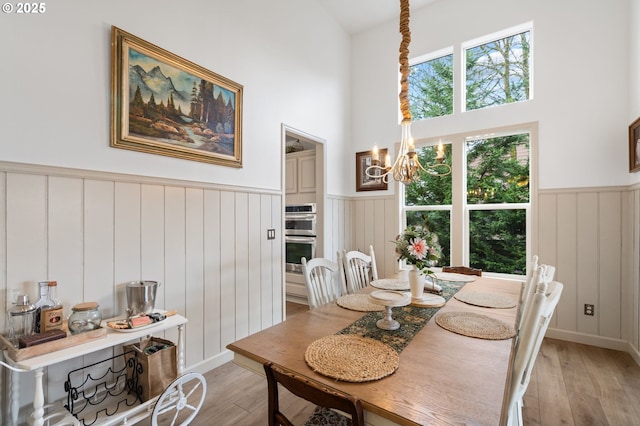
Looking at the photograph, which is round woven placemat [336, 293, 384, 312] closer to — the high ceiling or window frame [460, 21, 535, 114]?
window frame [460, 21, 535, 114]

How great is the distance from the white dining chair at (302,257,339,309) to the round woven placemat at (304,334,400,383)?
62 centimetres

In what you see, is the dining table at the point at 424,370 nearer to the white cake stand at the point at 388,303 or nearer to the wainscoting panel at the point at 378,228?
the white cake stand at the point at 388,303

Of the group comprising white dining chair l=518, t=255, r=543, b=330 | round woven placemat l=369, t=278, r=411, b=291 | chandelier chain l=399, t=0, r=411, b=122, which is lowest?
round woven placemat l=369, t=278, r=411, b=291

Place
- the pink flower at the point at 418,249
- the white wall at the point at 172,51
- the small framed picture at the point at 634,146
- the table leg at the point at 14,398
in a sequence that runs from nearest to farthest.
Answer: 1. the table leg at the point at 14,398
2. the white wall at the point at 172,51
3. the pink flower at the point at 418,249
4. the small framed picture at the point at 634,146

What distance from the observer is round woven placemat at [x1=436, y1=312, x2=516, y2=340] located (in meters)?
1.33

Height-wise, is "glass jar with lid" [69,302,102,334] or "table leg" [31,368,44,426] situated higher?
"glass jar with lid" [69,302,102,334]

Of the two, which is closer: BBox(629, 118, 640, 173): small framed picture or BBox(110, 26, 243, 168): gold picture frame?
BBox(110, 26, 243, 168): gold picture frame

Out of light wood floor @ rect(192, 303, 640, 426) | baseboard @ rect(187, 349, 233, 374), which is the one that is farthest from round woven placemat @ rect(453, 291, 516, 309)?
baseboard @ rect(187, 349, 233, 374)

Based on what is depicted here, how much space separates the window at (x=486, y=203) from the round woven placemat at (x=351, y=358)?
235cm

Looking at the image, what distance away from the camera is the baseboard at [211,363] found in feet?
7.33

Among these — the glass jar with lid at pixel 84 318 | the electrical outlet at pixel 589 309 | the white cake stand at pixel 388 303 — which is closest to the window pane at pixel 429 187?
the electrical outlet at pixel 589 309

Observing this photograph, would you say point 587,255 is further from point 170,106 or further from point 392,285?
point 170,106

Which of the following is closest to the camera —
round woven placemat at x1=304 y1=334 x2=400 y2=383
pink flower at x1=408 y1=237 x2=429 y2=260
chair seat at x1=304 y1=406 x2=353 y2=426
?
round woven placemat at x1=304 y1=334 x2=400 y2=383

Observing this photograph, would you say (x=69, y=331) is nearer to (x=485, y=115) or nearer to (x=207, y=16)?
(x=207, y=16)
